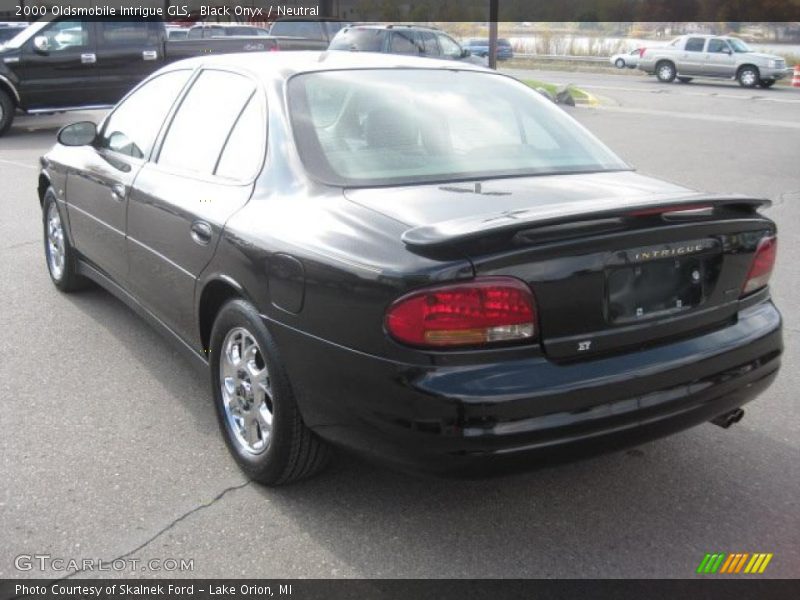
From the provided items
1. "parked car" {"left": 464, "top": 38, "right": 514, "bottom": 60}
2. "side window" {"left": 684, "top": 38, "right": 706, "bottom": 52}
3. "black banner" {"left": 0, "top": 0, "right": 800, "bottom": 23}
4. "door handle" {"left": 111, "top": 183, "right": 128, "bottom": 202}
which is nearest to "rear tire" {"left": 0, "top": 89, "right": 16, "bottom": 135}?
"door handle" {"left": 111, "top": 183, "right": 128, "bottom": 202}

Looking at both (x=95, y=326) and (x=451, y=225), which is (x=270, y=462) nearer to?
(x=451, y=225)

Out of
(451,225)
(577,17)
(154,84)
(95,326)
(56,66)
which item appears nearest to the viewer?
(451,225)

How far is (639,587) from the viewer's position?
2742 millimetres

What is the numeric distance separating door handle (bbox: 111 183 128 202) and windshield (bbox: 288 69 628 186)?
1301 mm

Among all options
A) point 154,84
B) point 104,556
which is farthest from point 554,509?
point 154,84

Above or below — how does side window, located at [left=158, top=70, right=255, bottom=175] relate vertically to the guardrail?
above

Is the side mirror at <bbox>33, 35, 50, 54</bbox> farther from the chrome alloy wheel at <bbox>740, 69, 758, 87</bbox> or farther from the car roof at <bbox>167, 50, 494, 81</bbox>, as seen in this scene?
the chrome alloy wheel at <bbox>740, 69, 758, 87</bbox>

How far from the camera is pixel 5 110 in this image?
14.3 meters

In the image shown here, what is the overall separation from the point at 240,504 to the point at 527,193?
1.62 metres

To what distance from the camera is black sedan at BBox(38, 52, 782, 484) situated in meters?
2.60

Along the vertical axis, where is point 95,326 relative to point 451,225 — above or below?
below

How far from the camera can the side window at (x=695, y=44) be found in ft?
97.8

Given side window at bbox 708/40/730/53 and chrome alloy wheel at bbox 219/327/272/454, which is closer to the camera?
chrome alloy wheel at bbox 219/327/272/454

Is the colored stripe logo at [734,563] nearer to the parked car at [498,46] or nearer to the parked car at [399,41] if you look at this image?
the parked car at [399,41]
